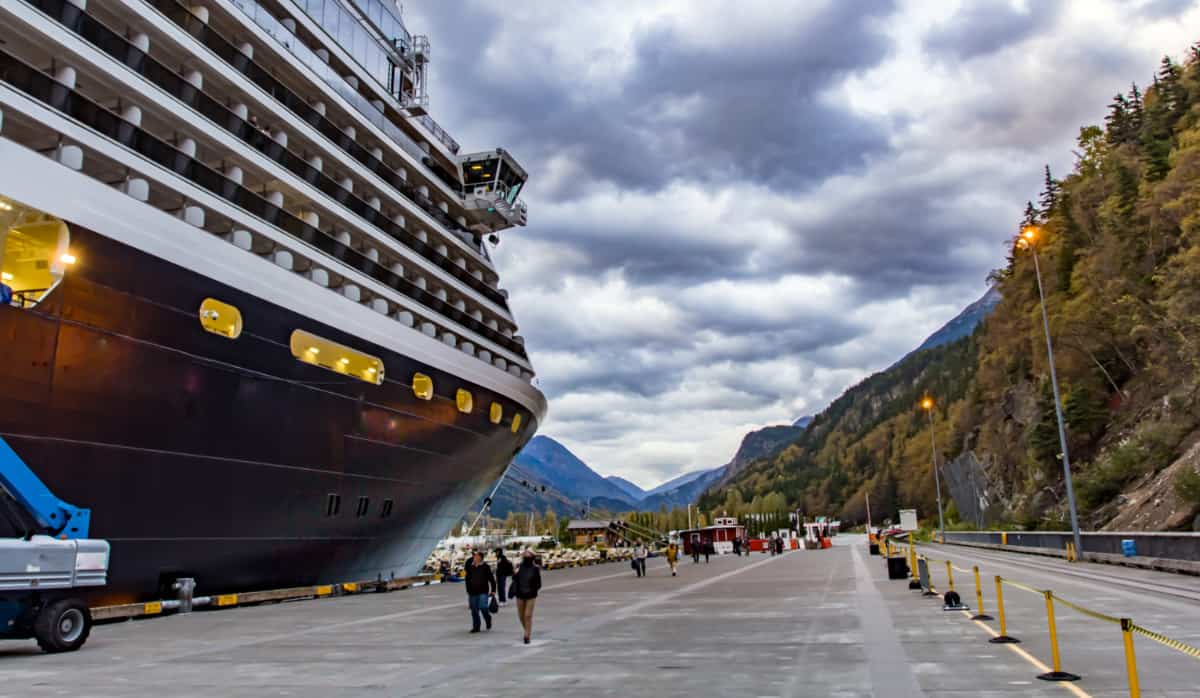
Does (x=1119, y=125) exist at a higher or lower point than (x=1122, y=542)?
higher

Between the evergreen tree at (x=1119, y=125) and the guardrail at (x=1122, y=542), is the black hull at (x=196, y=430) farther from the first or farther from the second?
the evergreen tree at (x=1119, y=125)

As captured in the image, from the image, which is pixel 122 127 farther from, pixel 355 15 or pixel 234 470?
pixel 355 15

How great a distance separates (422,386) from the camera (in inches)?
928

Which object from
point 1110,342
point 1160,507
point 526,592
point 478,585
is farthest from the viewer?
point 1110,342

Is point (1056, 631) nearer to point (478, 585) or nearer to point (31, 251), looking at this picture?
point (478, 585)

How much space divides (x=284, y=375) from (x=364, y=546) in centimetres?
670

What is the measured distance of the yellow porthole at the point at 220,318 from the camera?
52.2 ft

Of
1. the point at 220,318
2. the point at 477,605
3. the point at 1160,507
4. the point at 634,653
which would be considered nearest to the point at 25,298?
the point at 220,318

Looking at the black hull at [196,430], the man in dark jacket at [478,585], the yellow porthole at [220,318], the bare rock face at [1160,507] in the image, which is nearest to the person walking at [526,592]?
the man in dark jacket at [478,585]

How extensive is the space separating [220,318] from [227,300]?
0.38 meters

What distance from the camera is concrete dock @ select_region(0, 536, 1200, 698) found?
27.7ft

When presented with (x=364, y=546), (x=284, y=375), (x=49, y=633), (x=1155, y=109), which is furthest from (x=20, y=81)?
(x=1155, y=109)

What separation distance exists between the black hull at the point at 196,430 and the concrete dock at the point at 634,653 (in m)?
1.67

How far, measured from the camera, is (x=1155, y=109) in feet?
207
